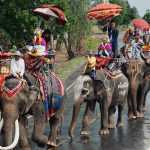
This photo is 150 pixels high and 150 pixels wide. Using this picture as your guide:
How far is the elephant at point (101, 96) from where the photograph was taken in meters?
13.1

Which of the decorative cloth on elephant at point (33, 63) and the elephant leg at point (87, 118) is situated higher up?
the decorative cloth on elephant at point (33, 63)

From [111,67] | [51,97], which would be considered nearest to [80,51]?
[111,67]

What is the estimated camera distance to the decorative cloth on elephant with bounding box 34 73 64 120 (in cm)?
1148

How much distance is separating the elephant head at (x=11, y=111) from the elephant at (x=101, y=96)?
2577mm

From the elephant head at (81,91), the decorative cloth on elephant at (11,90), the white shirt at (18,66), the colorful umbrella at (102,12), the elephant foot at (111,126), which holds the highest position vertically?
the colorful umbrella at (102,12)

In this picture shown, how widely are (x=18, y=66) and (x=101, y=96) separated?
271cm

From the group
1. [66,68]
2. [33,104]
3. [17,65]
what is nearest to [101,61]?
[17,65]

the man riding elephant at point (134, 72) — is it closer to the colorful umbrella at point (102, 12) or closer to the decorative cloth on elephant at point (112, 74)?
the decorative cloth on elephant at point (112, 74)

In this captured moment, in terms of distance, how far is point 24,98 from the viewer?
10414 millimetres

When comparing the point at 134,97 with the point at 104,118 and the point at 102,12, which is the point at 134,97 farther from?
the point at 104,118

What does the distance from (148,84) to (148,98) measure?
305 centimetres

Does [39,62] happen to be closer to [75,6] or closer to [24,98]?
[24,98]

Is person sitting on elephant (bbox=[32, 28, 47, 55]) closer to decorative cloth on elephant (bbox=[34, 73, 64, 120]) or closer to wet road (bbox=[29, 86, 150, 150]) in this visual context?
decorative cloth on elephant (bbox=[34, 73, 64, 120])

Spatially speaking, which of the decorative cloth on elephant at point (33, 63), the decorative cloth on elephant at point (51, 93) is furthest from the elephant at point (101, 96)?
the decorative cloth on elephant at point (33, 63)
